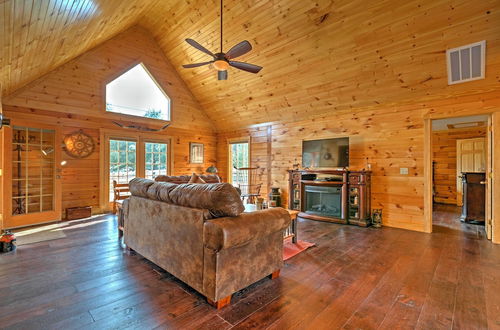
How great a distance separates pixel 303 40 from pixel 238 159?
4.18m

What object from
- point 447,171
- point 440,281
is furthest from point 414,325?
point 447,171

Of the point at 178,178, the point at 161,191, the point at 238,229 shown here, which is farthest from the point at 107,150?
the point at 238,229

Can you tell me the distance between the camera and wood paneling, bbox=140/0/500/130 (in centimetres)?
327

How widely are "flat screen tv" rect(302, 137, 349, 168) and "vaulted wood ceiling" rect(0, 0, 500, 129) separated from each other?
76cm

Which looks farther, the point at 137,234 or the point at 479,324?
the point at 137,234

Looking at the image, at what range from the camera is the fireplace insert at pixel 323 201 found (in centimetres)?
493

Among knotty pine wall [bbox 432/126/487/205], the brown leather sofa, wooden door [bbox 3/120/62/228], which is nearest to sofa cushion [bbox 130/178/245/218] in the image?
the brown leather sofa

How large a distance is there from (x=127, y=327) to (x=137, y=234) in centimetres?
138

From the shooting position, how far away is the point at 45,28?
281 cm

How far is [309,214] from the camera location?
525 centimetres

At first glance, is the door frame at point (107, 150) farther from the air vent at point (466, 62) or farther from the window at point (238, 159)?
the air vent at point (466, 62)

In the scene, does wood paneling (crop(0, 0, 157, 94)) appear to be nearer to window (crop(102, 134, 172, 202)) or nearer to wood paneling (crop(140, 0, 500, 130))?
wood paneling (crop(140, 0, 500, 130))

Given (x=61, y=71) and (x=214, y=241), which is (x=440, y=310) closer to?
(x=214, y=241)

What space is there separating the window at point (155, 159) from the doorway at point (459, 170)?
6691mm
